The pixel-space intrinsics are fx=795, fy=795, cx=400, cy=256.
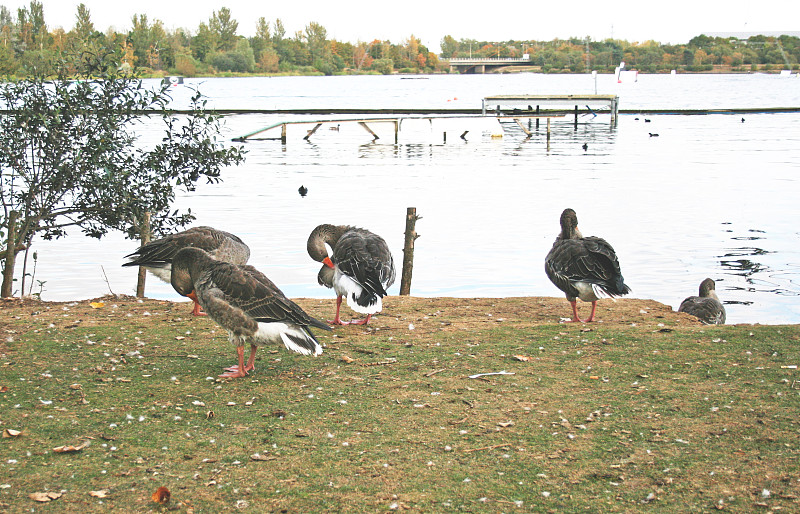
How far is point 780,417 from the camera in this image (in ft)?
22.0

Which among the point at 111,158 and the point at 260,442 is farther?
the point at 111,158

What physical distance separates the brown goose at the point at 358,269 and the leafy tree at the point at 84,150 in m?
4.04

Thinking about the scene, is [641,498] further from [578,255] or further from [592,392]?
[578,255]

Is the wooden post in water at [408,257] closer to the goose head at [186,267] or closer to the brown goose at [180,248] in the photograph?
the brown goose at [180,248]

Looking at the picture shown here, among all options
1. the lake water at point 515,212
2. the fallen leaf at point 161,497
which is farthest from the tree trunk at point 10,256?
the fallen leaf at point 161,497

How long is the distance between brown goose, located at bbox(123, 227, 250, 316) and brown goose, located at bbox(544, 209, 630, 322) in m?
4.66

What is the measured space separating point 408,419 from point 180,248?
5.02m

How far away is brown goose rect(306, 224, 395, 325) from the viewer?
10.0m

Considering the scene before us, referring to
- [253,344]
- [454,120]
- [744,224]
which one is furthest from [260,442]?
[454,120]

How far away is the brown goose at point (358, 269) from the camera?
10.0 meters

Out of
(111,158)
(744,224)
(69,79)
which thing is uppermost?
(69,79)

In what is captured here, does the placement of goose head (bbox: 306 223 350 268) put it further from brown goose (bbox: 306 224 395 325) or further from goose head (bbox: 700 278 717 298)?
goose head (bbox: 700 278 717 298)

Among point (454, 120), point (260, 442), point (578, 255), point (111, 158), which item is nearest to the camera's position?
point (260, 442)

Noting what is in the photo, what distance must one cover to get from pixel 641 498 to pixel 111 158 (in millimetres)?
11216
